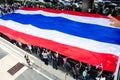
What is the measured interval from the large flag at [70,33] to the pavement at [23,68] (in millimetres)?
1466

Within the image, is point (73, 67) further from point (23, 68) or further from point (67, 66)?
point (23, 68)

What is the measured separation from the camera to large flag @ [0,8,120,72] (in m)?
8.66

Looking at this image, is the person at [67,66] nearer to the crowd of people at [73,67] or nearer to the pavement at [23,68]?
the crowd of people at [73,67]

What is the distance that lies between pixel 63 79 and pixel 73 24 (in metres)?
3.63

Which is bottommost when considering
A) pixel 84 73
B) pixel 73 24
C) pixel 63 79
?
pixel 63 79

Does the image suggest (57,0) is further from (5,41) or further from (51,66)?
(51,66)

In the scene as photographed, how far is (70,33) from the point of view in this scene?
11.1 meters

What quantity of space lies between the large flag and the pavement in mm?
1466

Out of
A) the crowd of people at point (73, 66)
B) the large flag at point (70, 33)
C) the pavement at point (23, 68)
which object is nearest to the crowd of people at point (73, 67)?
the crowd of people at point (73, 66)

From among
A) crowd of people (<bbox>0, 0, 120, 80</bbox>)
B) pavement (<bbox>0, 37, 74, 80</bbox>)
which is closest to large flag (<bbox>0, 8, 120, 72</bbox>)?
crowd of people (<bbox>0, 0, 120, 80</bbox>)

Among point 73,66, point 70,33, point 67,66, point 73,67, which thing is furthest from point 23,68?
point 70,33

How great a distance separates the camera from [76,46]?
9.52 meters

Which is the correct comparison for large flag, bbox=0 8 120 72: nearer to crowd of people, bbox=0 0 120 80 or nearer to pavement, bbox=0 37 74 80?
crowd of people, bbox=0 0 120 80

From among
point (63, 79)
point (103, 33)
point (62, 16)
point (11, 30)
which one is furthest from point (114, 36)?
point (11, 30)
